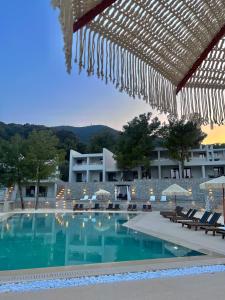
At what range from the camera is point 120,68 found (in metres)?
1.40

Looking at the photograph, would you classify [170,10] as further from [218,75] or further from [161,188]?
[161,188]

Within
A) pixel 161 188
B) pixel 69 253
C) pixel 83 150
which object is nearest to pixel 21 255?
pixel 69 253

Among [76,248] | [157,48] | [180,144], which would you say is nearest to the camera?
[157,48]

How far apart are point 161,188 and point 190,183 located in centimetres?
319

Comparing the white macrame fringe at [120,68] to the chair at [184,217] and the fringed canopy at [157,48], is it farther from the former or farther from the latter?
the chair at [184,217]

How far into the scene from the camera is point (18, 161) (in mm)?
31156

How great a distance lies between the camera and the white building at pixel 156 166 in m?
42.1

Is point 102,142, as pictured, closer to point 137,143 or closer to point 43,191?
point 137,143

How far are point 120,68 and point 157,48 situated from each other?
0.27 metres

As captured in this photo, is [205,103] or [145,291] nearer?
[205,103]

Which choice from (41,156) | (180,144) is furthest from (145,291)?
(180,144)

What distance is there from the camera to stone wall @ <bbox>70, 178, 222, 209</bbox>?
1116 inches

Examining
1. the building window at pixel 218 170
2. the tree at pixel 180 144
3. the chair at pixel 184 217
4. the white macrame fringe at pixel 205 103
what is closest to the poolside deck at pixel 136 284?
the white macrame fringe at pixel 205 103

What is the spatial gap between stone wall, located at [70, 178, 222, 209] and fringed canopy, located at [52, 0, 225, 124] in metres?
25.3
